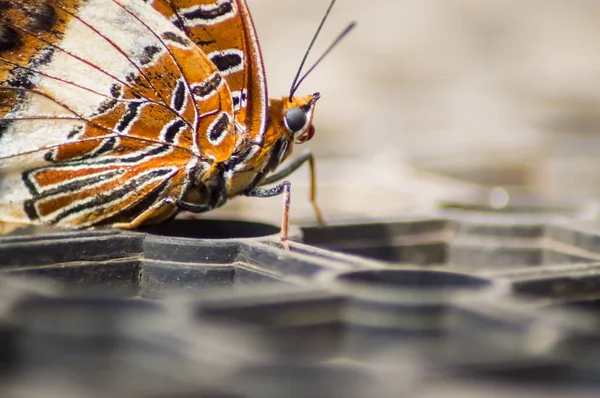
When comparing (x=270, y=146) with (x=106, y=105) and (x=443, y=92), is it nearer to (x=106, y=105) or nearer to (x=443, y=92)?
Result: (x=106, y=105)

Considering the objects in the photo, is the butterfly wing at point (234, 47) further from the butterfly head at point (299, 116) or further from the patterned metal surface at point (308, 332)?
the patterned metal surface at point (308, 332)

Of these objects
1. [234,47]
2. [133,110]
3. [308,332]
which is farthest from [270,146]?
[308,332]

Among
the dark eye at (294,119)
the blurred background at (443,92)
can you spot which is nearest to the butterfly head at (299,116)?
the dark eye at (294,119)

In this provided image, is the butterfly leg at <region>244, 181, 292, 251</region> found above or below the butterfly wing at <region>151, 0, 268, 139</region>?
below

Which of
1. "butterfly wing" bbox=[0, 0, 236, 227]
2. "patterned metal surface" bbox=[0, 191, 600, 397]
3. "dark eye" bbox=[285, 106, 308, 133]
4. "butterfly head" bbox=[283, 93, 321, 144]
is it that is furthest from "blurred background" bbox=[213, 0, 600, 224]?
"patterned metal surface" bbox=[0, 191, 600, 397]

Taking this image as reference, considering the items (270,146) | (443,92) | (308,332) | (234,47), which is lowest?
(308,332)

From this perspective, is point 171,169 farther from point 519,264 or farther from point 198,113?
point 519,264

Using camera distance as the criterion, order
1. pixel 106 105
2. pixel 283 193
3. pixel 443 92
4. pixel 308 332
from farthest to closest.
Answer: pixel 443 92 → pixel 106 105 → pixel 283 193 → pixel 308 332

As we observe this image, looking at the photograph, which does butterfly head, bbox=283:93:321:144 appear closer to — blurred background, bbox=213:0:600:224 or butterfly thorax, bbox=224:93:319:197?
butterfly thorax, bbox=224:93:319:197
